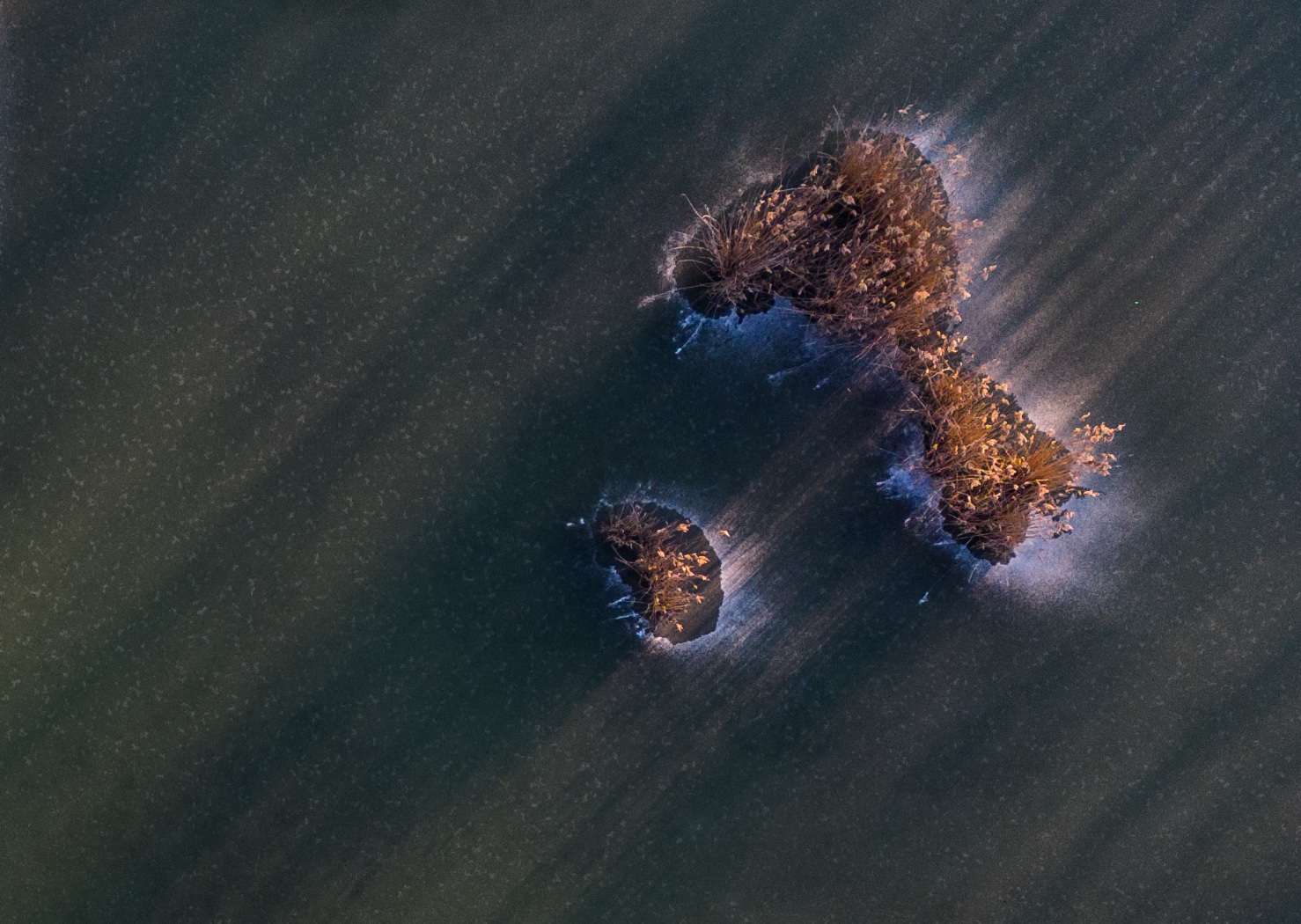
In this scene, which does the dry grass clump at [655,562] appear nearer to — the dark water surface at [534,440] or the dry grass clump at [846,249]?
the dark water surface at [534,440]

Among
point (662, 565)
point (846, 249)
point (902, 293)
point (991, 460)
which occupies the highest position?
point (846, 249)

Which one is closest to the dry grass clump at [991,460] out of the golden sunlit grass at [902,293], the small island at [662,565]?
the golden sunlit grass at [902,293]

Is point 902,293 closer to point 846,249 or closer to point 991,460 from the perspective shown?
point 846,249

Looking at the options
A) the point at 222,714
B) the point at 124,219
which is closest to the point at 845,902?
the point at 222,714

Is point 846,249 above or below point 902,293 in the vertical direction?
above

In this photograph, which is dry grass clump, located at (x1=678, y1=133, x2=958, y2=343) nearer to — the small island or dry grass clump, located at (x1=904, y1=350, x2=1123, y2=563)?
dry grass clump, located at (x1=904, y1=350, x2=1123, y2=563)

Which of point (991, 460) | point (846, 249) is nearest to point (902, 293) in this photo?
point (846, 249)
